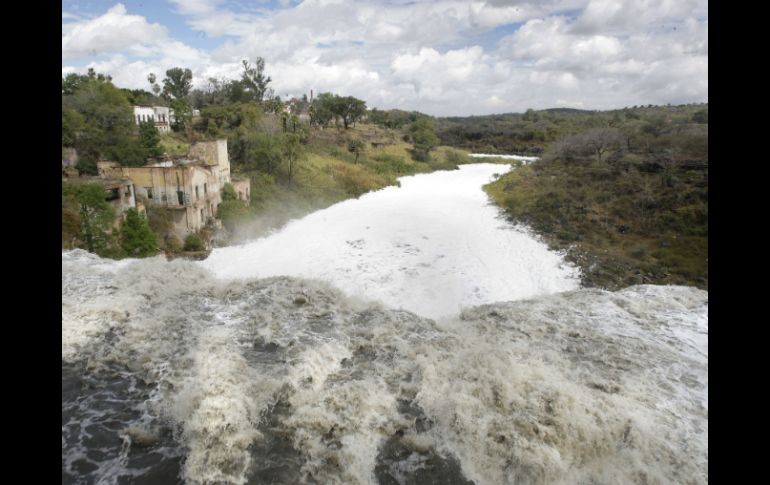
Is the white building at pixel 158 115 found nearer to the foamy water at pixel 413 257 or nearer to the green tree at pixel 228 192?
the green tree at pixel 228 192

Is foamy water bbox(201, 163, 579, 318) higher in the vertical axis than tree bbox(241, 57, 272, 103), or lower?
lower

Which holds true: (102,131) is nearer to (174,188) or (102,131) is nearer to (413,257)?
(174,188)

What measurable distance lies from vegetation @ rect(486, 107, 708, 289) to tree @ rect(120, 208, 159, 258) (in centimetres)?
1569

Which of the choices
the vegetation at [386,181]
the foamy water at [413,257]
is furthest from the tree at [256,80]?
the foamy water at [413,257]

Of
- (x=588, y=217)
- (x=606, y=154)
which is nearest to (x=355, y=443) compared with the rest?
(x=588, y=217)

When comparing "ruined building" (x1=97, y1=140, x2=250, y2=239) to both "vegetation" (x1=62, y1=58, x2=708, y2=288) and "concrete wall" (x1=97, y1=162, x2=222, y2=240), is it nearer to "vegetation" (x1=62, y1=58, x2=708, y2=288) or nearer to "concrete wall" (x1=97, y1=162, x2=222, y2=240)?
"concrete wall" (x1=97, y1=162, x2=222, y2=240)

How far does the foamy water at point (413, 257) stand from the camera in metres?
14.7

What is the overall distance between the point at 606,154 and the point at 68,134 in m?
31.8

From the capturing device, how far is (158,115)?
128ft

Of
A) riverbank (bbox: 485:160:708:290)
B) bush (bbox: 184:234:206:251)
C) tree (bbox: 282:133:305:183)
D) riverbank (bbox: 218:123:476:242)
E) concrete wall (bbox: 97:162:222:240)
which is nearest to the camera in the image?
riverbank (bbox: 485:160:708:290)

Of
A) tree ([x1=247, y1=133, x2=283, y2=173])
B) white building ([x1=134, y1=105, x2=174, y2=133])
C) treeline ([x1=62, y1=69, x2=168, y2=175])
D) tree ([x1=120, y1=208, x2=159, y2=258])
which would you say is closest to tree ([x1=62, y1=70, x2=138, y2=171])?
treeline ([x1=62, y1=69, x2=168, y2=175])

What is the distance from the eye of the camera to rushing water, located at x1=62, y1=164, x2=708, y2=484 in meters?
6.69

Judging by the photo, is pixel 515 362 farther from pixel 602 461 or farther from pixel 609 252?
pixel 609 252

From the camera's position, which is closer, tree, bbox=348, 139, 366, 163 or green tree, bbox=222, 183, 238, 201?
green tree, bbox=222, 183, 238, 201
